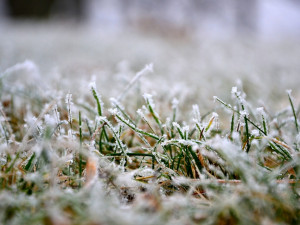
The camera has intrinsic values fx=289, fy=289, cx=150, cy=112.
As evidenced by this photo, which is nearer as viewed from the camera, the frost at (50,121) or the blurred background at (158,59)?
the frost at (50,121)

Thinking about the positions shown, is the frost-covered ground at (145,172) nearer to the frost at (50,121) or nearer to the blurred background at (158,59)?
the frost at (50,121)


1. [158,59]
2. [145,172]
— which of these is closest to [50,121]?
[145,172]

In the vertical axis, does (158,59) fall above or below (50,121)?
below

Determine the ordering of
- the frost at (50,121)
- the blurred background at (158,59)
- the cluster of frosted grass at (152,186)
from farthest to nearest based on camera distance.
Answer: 1. the blurred background at (158,59)
2. the frost at (50,121)
3. the cluster of frosted grass at (152,186)

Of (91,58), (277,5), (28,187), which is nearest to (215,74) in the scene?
(91,58)

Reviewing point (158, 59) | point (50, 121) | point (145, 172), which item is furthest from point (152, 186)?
point (158, 59)

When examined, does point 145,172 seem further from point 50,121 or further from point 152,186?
point 50,121

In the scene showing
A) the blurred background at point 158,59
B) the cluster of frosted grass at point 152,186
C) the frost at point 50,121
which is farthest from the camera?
the blurred background at point 158,59

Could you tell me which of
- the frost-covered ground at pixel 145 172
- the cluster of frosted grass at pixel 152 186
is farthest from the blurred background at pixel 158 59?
the cluster of frosted grass at pixel 152 186

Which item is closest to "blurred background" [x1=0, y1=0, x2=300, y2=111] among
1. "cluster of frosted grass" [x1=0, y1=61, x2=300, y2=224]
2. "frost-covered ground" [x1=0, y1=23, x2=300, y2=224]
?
"frost-covered ground" [x1=0, y1=23, x2=300, y2=224]

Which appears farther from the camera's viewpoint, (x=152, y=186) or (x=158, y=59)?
(x=158, y=59)

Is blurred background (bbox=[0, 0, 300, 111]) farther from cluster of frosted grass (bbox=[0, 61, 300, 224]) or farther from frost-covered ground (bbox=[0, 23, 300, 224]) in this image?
cluster of frosted grass (bbox=[0, 61, 300, 224])

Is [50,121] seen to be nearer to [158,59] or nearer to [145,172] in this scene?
[145,172]

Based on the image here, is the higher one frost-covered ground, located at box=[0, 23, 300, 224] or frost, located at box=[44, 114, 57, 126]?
frost, located at box=[44, 114, 57, 126]
